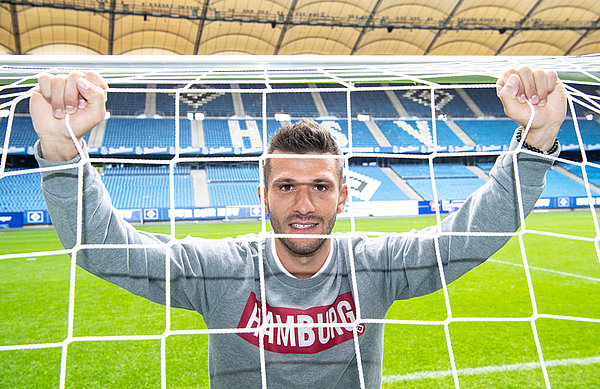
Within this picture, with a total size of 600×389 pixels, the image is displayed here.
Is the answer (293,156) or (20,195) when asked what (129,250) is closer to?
(293,156)

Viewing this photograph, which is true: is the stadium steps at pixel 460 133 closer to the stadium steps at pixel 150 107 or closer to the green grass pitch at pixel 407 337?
the stadium steps at pixel 150 107

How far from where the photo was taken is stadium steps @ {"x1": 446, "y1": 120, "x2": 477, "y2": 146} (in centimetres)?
2001

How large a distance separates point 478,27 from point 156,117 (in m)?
13.8

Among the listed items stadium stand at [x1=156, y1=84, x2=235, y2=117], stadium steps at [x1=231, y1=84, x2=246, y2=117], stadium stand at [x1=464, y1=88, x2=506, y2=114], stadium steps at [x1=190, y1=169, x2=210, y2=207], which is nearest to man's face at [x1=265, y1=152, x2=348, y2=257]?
stadium steps at [x1=190, y1=169, x2=210, y2=207]

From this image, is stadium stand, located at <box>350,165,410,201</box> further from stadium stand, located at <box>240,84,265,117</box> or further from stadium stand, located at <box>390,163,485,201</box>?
stadium stand, located at <box>240,84,265,117</box>

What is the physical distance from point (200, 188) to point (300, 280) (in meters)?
15.7

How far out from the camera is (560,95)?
1289mm

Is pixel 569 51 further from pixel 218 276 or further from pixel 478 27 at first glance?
pixel 218 276

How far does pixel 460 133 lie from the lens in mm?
20766

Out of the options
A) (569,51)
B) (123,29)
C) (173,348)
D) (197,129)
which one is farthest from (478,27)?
→ (173,348)

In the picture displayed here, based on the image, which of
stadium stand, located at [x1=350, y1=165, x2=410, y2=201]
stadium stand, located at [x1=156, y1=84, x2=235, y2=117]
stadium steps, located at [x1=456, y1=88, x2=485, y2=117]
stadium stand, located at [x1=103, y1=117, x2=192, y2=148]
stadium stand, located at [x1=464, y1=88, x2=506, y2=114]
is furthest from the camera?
stadium steps, located at [x1=456, y1=88, x2=485, y2=117]

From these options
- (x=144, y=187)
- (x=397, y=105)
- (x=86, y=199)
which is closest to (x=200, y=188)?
(x=144, y=187)

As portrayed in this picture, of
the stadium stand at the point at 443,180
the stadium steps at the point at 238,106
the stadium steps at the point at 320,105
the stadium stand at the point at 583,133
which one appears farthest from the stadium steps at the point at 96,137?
the stadium stand at the point at 583,133

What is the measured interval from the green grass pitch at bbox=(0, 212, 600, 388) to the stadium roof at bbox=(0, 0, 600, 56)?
11.9 m
